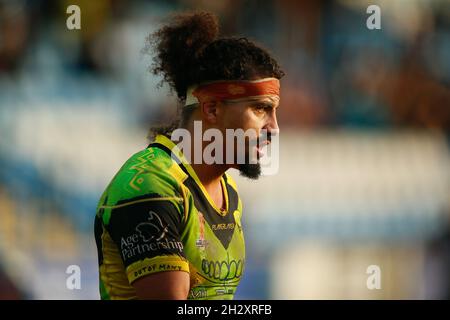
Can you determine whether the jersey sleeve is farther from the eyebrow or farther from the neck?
the eyebrow

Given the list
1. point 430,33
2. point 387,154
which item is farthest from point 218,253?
point 430,33

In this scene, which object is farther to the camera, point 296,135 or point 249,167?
point 296,135

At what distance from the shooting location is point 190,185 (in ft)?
10.7

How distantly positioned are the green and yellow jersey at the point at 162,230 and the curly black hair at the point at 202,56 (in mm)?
326

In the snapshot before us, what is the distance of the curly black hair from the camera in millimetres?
3455

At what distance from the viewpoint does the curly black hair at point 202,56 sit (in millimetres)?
3455

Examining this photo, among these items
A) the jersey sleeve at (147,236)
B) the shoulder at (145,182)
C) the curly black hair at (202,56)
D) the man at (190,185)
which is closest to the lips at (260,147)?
the man at (190,185)

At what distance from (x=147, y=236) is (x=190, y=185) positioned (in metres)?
0.38

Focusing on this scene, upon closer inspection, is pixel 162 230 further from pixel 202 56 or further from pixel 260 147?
pixel 202 56

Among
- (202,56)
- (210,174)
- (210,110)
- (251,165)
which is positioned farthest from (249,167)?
(202,56)

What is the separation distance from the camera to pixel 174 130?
3.43m

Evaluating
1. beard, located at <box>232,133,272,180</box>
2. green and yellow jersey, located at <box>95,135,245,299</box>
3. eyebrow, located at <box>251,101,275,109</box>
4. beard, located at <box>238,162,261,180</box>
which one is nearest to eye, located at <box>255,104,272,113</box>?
eyebrow, located at <box>251,101,275,109</box>

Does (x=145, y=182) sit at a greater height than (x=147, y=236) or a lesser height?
greater
